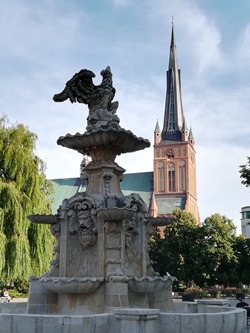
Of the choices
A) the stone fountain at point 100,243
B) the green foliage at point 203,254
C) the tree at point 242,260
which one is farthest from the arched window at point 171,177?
the stone fountain at point 100,243

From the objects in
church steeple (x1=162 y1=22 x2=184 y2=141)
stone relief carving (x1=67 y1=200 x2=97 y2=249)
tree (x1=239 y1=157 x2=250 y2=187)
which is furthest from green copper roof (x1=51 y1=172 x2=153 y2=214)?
stone relief carving (x1=67 y1=200 x2=97 y2=249)

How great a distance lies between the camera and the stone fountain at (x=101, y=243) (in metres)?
9.38

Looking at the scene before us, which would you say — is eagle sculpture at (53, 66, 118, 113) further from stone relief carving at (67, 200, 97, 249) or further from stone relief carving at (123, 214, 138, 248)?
stone relief carving at (123, 214, 138, 248)

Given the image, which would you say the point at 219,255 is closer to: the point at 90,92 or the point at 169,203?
the point at 90,92

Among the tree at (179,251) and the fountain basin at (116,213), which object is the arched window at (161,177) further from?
the fountain basin at (116,213)

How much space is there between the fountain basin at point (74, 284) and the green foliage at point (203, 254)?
129ft

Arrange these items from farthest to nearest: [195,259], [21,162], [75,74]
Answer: [195,259]
[21,162]
[75,74]

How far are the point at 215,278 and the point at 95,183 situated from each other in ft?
132

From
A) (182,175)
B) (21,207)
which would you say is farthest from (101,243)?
(182,175)

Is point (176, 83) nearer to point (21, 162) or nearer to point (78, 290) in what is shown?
point (21, 162)

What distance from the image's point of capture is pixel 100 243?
32.3 feet

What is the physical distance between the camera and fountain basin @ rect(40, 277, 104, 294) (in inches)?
359

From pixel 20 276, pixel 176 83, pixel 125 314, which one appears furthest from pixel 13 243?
pixel 176 83

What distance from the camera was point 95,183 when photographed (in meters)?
10.8
